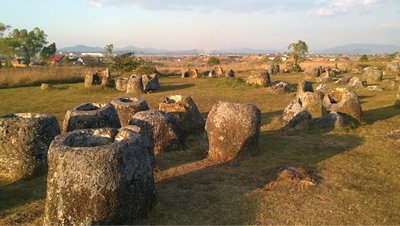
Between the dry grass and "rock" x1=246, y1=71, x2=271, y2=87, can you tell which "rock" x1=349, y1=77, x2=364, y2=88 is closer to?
"rock" x1=246, y1=71, x2=271, y2=87

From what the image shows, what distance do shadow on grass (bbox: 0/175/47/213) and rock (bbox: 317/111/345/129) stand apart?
10.3 meters

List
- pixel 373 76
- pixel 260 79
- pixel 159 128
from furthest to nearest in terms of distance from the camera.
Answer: pixel 373 76 → pixel 260 79 → pixel 159 128

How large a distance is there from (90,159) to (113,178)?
516mm

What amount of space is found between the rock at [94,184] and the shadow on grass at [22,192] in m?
1.93

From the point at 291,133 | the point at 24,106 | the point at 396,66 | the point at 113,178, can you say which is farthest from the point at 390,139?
the point at 396,66

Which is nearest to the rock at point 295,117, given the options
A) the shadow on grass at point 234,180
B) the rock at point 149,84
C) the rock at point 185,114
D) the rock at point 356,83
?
the shadow on grass at point 234,180

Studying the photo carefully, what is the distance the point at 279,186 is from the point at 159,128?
427 centimetres

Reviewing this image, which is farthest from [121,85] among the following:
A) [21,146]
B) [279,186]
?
[279,186]

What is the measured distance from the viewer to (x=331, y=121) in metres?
15.1

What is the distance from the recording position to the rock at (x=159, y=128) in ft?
38.1

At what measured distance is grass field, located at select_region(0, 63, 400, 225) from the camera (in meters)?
7.65

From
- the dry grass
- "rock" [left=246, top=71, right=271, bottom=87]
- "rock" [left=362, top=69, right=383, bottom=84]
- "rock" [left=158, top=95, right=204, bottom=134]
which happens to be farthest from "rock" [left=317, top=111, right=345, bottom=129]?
the dry grass

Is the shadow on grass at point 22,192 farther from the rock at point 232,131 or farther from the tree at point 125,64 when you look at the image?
the tree at point 125,64

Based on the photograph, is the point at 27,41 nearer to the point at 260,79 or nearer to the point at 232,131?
the point at 260,79
